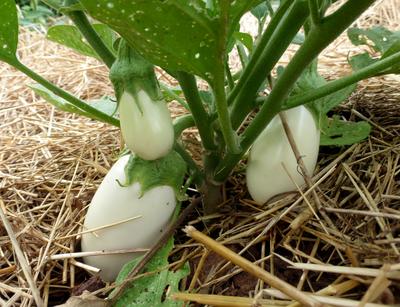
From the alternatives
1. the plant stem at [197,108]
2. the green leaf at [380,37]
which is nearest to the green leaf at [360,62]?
the green leaf at [380,37]

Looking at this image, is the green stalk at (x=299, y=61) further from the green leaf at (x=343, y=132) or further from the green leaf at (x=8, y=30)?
the green leaf at (x=8, y=30)

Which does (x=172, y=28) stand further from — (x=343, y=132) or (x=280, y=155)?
(x=343, y=132)

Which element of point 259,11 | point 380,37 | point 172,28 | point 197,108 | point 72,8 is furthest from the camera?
point 259,11

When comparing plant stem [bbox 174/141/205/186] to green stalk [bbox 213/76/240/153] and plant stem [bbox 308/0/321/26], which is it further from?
plant stem [bbox 308/0/321/26]

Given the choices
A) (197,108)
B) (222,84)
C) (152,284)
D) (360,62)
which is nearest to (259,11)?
(360,62)

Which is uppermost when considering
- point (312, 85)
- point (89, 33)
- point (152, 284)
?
point (89, 33)

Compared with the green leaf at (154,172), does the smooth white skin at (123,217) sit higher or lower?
lower

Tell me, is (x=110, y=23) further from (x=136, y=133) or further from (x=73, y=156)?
(x=73, y=156)

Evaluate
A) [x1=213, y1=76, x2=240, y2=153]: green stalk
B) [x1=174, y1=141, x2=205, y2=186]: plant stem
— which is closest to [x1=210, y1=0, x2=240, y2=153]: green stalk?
[x1=213, y1=76, x2=240, y2=153]: green stalk
